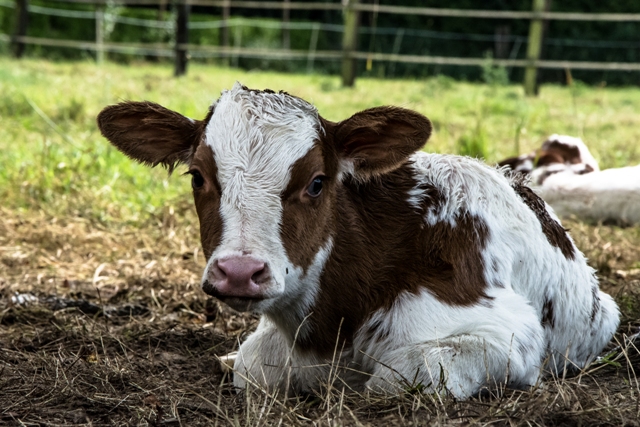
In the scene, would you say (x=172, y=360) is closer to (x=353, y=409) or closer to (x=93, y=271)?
(x=353, y=409)

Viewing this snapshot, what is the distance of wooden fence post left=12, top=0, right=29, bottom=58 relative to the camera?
69.0 ft

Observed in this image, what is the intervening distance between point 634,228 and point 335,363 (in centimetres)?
435

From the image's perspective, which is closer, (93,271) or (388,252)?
(388,252)

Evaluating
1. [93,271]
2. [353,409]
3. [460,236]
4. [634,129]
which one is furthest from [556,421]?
[634,129]

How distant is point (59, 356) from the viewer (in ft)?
13.2

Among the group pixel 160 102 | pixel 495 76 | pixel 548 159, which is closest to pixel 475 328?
pixel 548 159

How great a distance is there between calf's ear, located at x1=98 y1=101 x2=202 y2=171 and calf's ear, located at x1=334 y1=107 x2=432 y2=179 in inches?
26.8

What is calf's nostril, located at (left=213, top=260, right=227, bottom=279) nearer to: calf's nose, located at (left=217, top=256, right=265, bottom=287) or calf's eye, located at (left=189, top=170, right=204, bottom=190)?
calf's nose, located at (left=217, top=256, right=265, bottom=287)

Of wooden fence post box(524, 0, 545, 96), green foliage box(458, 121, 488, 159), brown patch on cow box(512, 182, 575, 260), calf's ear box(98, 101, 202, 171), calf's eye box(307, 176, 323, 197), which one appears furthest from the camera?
wooden fence post box(524, 0, 545, 96)

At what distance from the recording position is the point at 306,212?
3457 millimetres

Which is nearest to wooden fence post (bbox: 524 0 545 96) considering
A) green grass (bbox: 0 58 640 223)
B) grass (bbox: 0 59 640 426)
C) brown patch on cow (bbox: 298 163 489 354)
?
green grass (bbox: 0 58 640 223)

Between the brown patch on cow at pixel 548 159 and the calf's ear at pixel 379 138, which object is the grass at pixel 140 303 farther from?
the calf's ear at pixel 379 138

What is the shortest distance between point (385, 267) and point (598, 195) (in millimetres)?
4253

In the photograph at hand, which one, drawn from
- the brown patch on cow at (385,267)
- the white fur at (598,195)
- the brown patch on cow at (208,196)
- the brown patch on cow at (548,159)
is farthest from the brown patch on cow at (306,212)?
the brown patch on cow at (548,159)
